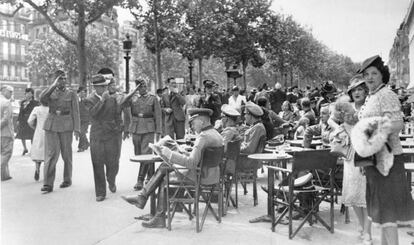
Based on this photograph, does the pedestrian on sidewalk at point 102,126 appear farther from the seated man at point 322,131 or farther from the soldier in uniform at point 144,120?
the seated man at point 322,131

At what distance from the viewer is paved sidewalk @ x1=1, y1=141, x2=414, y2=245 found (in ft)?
17.2

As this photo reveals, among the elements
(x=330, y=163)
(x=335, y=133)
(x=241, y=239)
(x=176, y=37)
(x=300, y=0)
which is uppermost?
(x=176, y=37)

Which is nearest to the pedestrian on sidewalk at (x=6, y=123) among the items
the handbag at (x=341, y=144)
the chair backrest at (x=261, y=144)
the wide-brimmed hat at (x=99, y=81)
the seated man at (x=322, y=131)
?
the wide-brimmed hat at (x=99, y=81)

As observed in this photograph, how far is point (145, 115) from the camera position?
8547 mm

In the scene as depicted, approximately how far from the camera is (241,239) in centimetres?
528

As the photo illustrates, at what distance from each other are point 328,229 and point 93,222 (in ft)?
9.92

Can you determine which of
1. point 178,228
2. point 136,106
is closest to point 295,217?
point 178,228

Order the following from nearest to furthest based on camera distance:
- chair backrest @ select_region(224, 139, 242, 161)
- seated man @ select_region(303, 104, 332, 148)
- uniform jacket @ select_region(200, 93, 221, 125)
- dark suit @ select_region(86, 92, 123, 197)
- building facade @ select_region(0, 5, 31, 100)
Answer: chair backrest @ select_region(224, 139, 242, 161) → seated man @ select_region(303, 104, 332, 148) → dark suit @ select_region(86, 92, 123, 197) → uniform jacket @ select_region(200, 93, 221, 125) → building facade @ select_region(0, 5, 31, 100)

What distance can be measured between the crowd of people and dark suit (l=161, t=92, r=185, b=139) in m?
0.03

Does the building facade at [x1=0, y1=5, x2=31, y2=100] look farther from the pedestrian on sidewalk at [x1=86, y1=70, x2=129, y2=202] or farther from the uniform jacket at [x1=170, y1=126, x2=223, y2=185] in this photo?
the uniform jacket at [x1=170, y1=126, x2=223, y2=185]

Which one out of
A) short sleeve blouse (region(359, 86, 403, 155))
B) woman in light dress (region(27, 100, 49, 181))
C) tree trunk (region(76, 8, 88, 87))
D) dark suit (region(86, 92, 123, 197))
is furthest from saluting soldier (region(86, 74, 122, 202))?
tree trunk (region(76, 8, 88, 87))

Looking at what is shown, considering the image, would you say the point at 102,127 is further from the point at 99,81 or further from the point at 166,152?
the point at 166,152

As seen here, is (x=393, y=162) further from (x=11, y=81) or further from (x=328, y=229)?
(x=11, y=81)

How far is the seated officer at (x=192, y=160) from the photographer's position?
5.47 m
